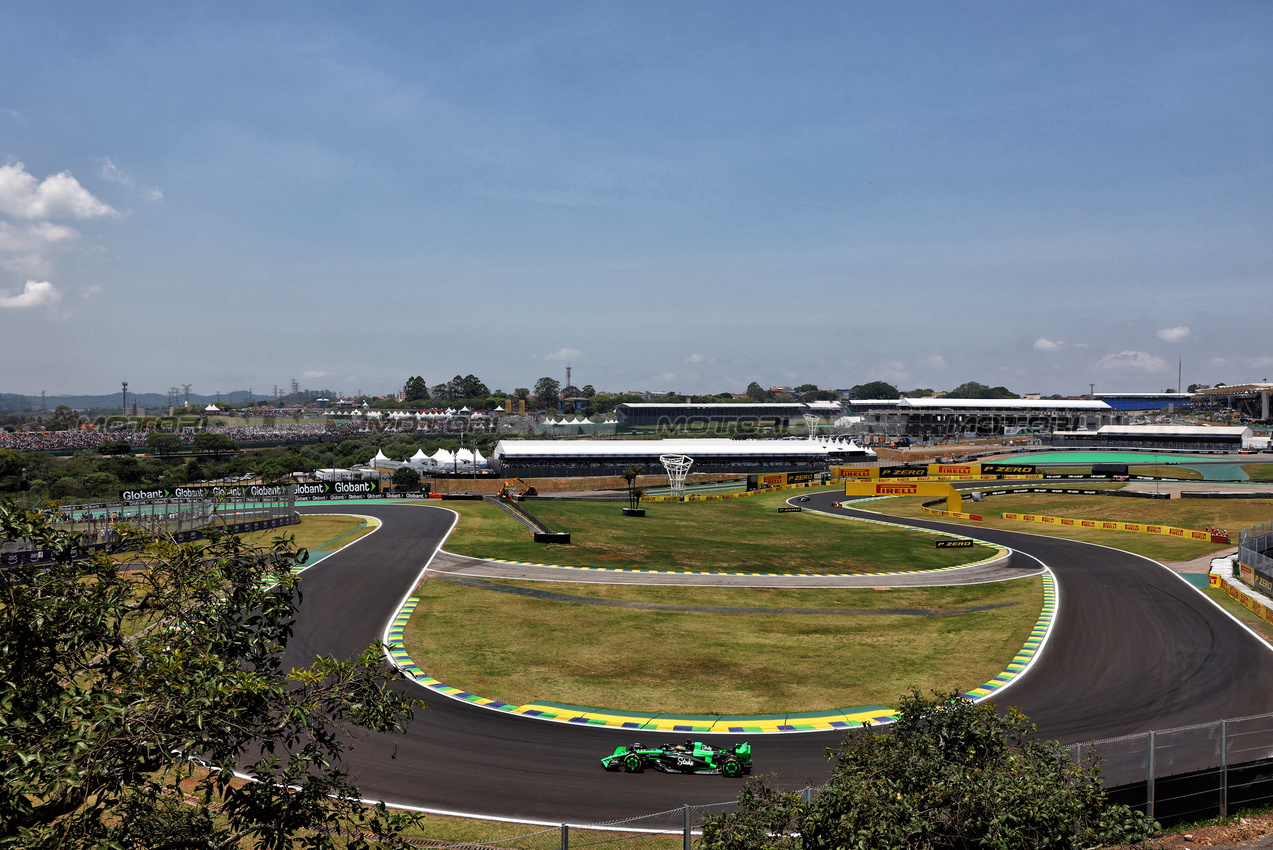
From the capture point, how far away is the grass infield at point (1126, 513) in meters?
70.2

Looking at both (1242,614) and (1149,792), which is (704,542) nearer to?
(1242,614)

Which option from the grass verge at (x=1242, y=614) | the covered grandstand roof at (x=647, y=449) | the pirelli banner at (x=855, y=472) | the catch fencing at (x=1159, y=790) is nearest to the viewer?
the catch fencing at (x=1159, y=790)

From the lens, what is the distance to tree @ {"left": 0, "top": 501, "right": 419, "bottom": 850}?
866 cm

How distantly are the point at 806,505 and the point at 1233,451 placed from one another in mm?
134975

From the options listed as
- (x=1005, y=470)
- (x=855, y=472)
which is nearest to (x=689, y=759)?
(x=855, y=472)

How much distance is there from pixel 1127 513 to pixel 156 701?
106m

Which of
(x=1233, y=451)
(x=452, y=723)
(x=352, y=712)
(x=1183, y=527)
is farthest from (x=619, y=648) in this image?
(x=1233, y=451)

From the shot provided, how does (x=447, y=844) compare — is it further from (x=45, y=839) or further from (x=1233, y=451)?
(x=1233, y=451)

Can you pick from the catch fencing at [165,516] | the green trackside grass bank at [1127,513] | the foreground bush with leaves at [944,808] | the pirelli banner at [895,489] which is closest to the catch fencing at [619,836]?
the foreground bush with leaves at [944,808]

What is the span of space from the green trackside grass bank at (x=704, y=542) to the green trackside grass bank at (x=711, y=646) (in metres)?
9.17

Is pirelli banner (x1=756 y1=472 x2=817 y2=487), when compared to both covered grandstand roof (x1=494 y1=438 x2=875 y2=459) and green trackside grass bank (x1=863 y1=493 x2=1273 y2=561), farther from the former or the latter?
green trackside grass bank (x1=863 y1=493 x2=1273 y2=561)

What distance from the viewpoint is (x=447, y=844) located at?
18.1m

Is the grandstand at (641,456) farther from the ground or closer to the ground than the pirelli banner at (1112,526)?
farther from the ground

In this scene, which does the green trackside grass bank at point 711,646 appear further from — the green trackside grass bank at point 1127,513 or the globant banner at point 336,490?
the globant banner at point 336,490
